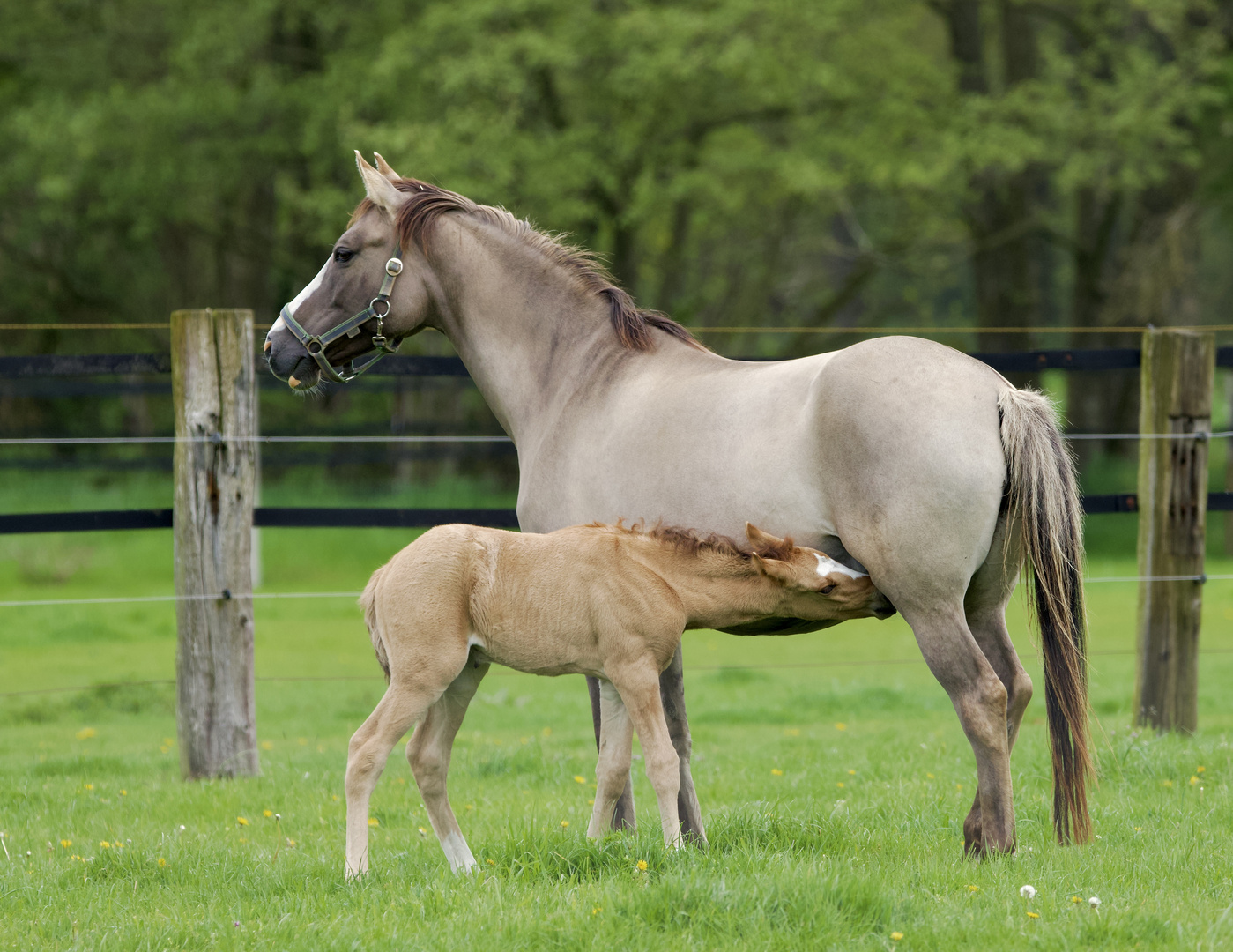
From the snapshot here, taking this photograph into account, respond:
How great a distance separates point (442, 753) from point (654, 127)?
12310 millimetres

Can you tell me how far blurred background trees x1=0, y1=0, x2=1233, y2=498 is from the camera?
45.3 feet

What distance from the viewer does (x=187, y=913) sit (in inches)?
133

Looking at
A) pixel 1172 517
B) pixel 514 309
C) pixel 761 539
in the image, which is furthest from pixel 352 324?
pixel 1172 517

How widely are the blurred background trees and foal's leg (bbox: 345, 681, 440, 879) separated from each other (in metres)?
10.3

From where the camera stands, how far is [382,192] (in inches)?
177

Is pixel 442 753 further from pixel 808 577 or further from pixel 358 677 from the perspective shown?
pixel 358 677

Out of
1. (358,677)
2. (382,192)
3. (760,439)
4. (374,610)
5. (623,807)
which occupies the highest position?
(382,192)

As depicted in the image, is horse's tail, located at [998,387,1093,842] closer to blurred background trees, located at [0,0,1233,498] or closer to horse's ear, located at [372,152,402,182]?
horse's ear, located at [372,152,402,182]

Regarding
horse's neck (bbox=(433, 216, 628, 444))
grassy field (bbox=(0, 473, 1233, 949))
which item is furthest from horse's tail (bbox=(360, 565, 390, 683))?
horse's neck (bbox=(433, 216, 628, 444))

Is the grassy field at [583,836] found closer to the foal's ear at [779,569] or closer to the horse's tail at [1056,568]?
the horse's tail at [1056,568]

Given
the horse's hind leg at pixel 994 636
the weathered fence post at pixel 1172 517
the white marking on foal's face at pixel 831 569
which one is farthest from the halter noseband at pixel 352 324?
the weathered fence post at pixel 1172 517

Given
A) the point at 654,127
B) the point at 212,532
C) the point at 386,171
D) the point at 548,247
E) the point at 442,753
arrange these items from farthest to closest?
1. the point at 654,127
2. the point at 212,532
3. the point at 386,171
4. the point at 548,247
5. the point at 442,753

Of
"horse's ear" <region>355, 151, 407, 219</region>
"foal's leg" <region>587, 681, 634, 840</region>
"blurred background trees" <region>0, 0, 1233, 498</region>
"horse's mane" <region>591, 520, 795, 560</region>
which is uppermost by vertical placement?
"blurred background trees" <region>0, 0, 1233, 498</region>

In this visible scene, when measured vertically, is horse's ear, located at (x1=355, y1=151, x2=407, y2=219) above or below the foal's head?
above
